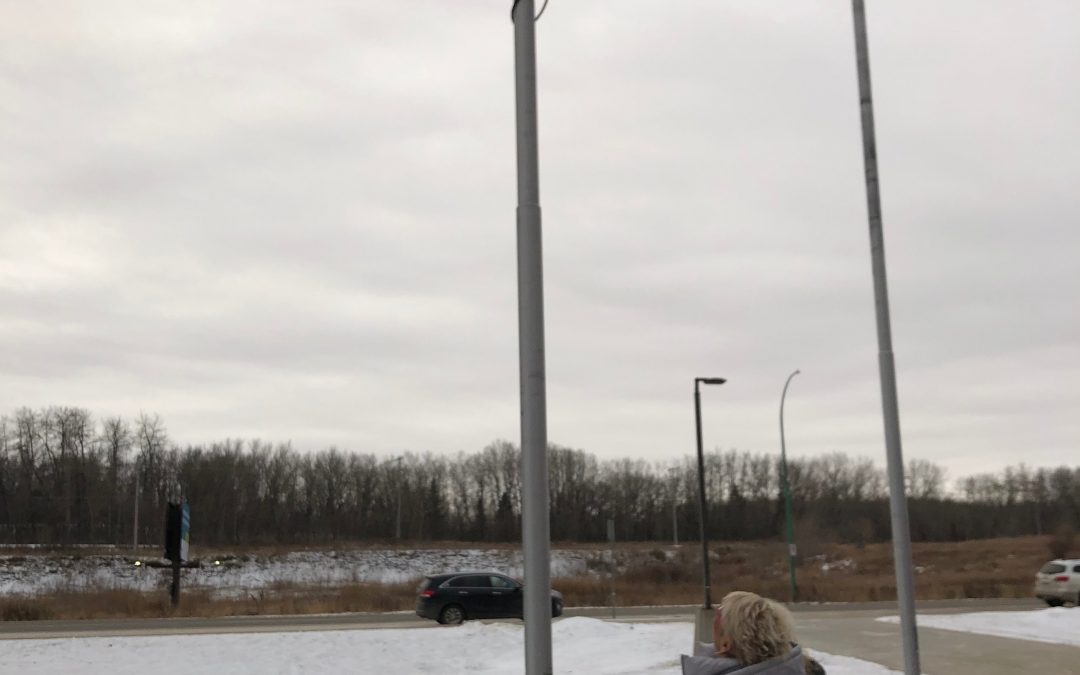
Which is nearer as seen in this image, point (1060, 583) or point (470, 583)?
point (470, 583)

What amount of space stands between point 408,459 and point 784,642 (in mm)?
132269

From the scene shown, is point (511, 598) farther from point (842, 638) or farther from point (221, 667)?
point (221, 667)

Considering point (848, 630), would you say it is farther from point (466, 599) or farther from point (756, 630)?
point (756, 630)

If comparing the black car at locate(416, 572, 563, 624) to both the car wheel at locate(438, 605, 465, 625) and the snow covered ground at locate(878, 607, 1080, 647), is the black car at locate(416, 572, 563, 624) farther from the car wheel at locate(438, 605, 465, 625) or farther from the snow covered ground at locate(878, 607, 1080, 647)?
the snow covered ground at locate(878, 607, 1080, 647)

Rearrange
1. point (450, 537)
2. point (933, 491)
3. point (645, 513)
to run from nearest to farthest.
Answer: point (450, 537), point (645, 513), point (933, 491)

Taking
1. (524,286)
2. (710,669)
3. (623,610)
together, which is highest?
(524,286)

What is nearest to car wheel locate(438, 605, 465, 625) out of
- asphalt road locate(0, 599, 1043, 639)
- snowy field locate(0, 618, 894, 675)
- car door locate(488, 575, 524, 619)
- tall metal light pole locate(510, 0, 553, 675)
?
asphalt road locate(0, 599, 1043, 639)

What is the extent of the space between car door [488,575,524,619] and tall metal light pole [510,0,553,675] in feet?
79.7

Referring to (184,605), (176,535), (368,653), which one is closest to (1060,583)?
(368,653)

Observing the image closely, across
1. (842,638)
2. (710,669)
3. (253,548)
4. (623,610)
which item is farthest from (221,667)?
(253,548)

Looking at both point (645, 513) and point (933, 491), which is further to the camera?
point (933, 491)

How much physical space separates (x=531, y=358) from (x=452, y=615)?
2450 centimetres

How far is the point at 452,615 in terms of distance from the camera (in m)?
29.7

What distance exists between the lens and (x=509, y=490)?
131500 millimetres
